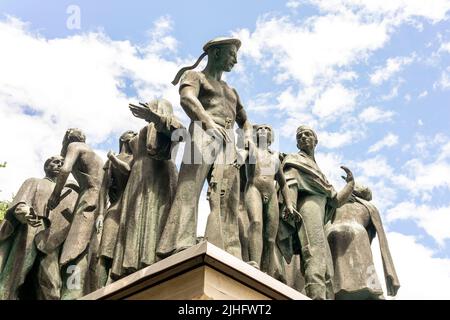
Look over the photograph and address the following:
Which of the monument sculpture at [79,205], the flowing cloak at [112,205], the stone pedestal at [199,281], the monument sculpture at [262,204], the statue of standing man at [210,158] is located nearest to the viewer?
the stone pedestal at [199,281]

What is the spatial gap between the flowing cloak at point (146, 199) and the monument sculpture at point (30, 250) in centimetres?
180

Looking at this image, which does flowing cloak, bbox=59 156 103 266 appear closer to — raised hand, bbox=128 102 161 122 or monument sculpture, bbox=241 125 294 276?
raised hand, bbox=128 102 161 122

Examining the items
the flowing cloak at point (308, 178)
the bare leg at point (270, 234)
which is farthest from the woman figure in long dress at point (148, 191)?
the flowing cloak at point (308, 178)

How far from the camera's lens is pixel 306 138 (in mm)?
11898

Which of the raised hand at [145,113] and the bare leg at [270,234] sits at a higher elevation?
the raised hand at [145,113]

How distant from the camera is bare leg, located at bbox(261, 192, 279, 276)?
9.88m

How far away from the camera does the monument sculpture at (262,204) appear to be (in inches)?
380

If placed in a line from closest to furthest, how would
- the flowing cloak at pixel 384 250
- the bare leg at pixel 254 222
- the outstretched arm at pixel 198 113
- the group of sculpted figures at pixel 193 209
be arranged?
the group of sculpted figures at pixel 193 209 < the outstretched arm at pixel 198 113 < the bare leg at pixel 254 222 < the flowing cloak at pixel 384 250

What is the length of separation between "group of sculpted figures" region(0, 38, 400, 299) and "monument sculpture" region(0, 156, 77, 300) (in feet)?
0.05

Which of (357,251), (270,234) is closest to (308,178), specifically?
(357,251)

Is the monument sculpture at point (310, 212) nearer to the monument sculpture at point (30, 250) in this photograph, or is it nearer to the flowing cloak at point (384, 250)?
the flowing cloak at point (384, 250)

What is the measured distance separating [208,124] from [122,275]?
1834 millimetres
